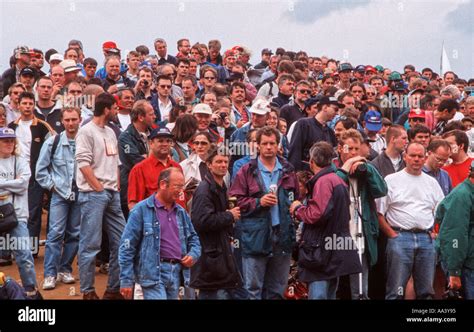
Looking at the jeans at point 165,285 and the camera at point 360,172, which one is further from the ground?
the camera at point 360,172

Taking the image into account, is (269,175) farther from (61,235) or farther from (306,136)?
(61,235)

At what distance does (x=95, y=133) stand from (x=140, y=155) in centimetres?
70

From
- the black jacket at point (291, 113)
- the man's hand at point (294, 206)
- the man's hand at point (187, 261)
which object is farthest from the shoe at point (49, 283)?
the black jacket at point (291, 113)

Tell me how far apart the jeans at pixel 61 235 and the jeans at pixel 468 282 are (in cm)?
465

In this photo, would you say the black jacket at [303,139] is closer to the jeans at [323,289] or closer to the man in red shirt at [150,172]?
the man in red shirt at [150,172]

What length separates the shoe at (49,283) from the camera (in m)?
10.3

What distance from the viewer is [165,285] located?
330 inches

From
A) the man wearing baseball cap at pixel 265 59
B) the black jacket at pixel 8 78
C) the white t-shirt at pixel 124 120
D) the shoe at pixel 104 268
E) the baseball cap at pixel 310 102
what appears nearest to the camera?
the shoe at pixel 104 268

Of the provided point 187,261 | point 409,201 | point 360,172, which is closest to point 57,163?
point 187,261

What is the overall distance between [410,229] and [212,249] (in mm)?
2337

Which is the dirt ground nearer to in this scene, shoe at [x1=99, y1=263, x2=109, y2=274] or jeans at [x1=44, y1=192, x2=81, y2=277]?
shoe at [x1=99, y1=263, x2=109, y2=274]
